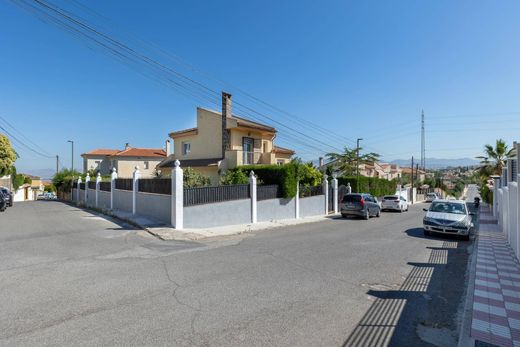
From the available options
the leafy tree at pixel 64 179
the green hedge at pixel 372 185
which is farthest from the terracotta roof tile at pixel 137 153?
the green hedge at pixel 372 185

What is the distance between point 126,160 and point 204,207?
40.3 metres

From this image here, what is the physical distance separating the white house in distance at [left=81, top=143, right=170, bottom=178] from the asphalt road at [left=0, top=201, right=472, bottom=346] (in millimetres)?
37660

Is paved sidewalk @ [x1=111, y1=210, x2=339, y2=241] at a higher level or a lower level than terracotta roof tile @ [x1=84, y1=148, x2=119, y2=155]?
lower

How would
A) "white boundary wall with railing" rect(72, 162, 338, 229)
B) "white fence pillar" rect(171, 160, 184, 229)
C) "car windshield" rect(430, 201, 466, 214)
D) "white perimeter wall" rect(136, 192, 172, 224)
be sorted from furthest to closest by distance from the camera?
1. "white perimeter wall" rect(136, 192, 172, 224)
2. "car windshield" rect(430, 201, 466, 214)
3. "white boundary wall with railing" rect(72, 162, 338, 229)
4. "white fence pillar" rect(171, 160, 184, 229)

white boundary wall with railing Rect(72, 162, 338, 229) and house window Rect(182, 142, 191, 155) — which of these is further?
house window Rect(182, 142, 191, 155)

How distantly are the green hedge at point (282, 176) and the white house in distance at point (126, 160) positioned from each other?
28.6 m

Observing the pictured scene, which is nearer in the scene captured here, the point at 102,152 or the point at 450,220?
the point at 450,220

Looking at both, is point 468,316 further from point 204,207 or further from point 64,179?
point 64,179

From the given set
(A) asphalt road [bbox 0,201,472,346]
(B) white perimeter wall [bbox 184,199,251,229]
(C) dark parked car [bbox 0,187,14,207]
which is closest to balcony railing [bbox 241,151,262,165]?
(B) white perimeter wall [bbox 184,199,251,229]

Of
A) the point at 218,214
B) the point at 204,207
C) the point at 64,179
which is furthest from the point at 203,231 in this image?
the point at 64,179

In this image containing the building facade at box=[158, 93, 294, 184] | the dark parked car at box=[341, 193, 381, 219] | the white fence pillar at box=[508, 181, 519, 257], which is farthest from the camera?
the building facade at box=[158, 93, 294, 184]

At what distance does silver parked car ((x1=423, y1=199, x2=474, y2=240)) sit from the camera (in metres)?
12.1

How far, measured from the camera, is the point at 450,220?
485 inches

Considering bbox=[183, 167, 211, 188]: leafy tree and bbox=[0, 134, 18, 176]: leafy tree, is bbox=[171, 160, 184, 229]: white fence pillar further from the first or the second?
bbox=[0, 134, 18, 176]: leafy tree
